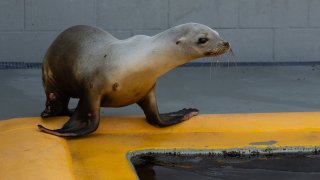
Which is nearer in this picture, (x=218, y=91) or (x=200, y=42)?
(x=200, y=42)

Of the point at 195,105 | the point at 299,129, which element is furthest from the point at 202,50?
the point at 195,105

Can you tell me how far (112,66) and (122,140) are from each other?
0.40 metres

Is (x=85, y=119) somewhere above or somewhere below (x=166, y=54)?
below

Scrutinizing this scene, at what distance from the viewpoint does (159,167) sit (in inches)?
127

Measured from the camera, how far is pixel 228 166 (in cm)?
327

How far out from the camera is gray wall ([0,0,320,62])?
654 cm

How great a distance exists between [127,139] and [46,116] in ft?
1.99

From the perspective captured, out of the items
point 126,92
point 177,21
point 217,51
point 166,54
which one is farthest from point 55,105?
point 177,21

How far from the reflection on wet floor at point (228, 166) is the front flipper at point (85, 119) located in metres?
0.33

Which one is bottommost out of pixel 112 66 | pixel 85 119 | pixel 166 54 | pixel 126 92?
pixel 85 119

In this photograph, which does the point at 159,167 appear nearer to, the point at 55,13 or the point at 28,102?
the point at 28,102

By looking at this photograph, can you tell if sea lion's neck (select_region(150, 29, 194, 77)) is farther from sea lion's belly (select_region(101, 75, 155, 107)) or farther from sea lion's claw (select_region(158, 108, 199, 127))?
sea lion's claw (select_region(158, 108, 199, 127))

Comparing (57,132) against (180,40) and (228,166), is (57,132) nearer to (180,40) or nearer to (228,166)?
(180,40)

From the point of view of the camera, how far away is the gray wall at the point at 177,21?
6.54 metres
